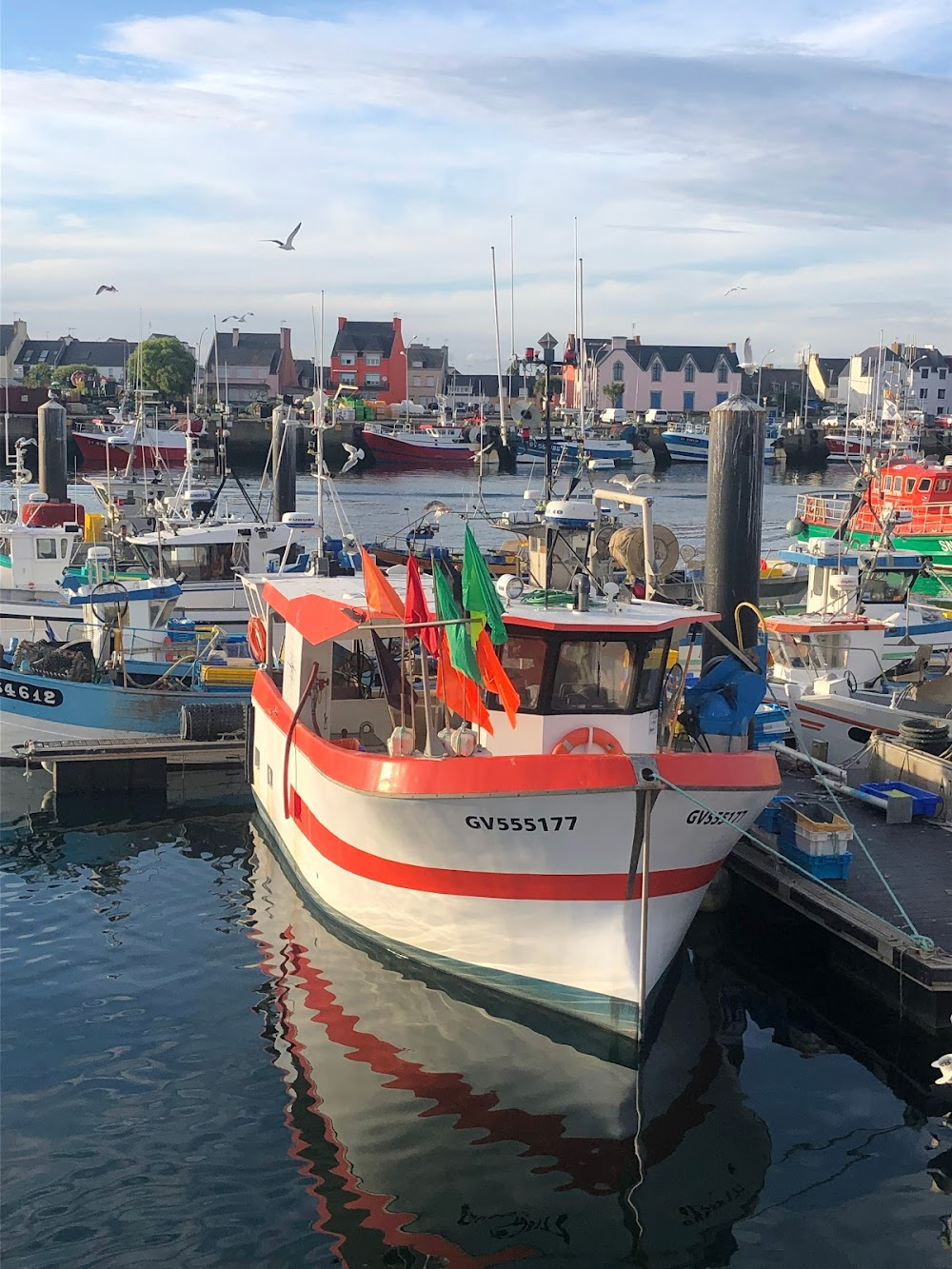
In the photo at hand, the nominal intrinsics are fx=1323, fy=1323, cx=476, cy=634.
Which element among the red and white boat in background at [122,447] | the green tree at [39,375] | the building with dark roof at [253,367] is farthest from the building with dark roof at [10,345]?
the red and white boat in background at [122,447]

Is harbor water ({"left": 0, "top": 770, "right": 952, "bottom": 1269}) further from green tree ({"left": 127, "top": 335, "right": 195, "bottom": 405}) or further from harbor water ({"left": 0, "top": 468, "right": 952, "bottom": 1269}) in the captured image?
green tree ({"left": 127, "top": 335, "right": 195, "bottom": 405})

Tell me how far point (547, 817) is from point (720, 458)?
7.28 m

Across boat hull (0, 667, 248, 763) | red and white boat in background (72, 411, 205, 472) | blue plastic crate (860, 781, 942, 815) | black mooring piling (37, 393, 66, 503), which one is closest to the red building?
red and white boat in background (72, 411, 205, 472)

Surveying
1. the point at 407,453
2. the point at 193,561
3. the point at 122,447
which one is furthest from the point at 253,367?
the point at 193,561

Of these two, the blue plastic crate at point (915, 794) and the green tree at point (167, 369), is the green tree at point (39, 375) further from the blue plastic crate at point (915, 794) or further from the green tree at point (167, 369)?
the blue plastic crate at point (915, 794)

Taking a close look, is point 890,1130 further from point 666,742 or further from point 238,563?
point 238,563

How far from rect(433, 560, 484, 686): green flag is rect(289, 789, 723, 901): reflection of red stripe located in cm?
166

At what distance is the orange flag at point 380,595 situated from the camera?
11938 mm

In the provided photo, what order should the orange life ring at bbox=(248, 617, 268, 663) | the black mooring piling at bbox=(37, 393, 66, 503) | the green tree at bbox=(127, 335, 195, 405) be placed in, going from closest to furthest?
1. the orange life ring at bbox=(248, 617, 268, 663)
2. the black mooring piling at bbox=(37, 393, 66, 503)
3. the green tree at bbox=(127, 335, 195, 405)

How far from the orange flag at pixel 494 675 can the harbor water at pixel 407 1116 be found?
9.11 ft

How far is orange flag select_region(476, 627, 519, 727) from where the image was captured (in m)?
10.3

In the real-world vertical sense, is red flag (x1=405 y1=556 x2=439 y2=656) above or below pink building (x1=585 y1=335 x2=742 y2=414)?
below

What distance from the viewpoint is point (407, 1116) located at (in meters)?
9.66

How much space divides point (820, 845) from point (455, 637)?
4236mm
